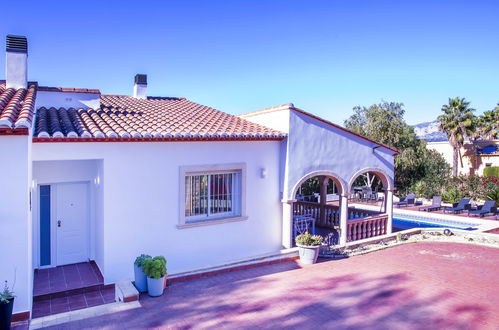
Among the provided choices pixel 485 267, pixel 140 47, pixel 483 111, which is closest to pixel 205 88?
pixel 140 47

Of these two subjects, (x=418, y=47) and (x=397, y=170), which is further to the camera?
(x=397, y=170)

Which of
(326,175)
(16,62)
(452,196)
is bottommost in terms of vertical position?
(452,196)

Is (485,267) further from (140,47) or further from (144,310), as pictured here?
(140,47)

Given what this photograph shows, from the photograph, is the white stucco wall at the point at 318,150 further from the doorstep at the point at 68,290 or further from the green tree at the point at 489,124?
the green tree at the point at 489,124

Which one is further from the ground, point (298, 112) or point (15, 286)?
point (298, 112)

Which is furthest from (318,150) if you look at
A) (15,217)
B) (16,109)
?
(15,217)

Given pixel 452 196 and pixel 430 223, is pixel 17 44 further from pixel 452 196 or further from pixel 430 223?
pixel 452 196

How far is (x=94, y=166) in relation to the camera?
12.1 metres

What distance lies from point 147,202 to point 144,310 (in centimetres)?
363

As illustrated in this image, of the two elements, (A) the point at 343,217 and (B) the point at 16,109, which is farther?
(A) the point at 343,217

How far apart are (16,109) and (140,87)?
992cm

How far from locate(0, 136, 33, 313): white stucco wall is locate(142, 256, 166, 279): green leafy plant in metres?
2.59

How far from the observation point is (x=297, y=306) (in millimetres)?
8914

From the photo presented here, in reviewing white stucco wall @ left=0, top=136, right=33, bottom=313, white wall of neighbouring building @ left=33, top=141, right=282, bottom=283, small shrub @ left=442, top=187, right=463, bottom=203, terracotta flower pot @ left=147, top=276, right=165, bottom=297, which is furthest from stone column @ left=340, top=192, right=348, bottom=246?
small shrub @ left=442, top=187, right=463, bottom=203
